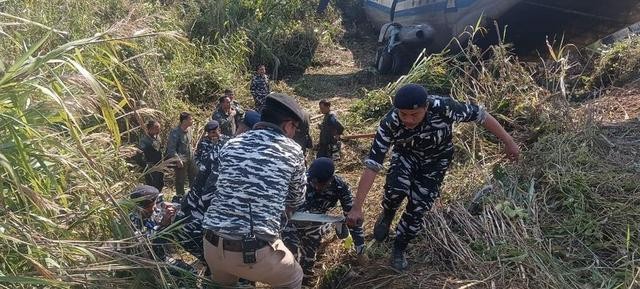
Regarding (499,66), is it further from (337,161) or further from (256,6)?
(256,6)

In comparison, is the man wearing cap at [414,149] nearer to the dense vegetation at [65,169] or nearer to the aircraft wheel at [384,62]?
the dense vegetation at [65,169]

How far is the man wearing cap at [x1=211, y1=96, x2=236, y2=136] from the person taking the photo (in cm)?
677

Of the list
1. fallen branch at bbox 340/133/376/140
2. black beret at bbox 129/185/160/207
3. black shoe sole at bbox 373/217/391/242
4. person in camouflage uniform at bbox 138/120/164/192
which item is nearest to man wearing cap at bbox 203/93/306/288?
black beret at bbox 129/185/160/207

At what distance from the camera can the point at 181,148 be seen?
606cm

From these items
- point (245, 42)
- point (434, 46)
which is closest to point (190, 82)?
point (245, 42)

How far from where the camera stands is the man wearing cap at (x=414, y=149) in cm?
339

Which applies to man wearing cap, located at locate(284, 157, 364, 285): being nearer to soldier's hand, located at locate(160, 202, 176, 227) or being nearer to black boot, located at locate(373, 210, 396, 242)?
black boot, located at locate(373, 210, 396, 242)

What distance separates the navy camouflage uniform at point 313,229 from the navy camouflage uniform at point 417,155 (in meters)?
0.31

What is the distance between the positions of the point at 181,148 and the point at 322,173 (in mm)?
2737

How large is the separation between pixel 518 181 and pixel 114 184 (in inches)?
123

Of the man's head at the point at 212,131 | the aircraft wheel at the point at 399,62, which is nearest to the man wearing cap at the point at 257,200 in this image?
the man's head at the point at 212,131

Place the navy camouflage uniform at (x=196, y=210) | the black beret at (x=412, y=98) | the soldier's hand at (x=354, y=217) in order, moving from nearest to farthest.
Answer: the black beret at (x=412, y=98) < the soldier's hand at (x=354, y=217) < the navy camouflage uniform at (x=196, y=210)

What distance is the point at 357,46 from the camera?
47.7 feet

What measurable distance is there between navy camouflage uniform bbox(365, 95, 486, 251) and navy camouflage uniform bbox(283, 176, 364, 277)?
1.01ft
